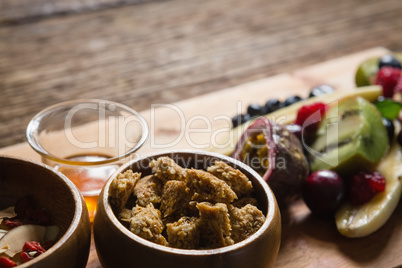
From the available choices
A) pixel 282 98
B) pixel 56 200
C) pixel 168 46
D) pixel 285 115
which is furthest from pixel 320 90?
pixel 56 200

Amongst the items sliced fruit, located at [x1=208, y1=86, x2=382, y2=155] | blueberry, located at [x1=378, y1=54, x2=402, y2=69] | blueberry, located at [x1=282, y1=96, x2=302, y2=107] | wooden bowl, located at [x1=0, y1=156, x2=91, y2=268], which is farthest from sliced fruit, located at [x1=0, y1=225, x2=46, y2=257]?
blueberry, located at [x1=378, y1=54, x2=402, y2=69]

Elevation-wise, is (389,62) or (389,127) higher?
(389,62)

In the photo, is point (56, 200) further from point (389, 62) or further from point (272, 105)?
point (389, 62)

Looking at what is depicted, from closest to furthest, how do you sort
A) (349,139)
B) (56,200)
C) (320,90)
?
(56,200), (349,139), (320,90)

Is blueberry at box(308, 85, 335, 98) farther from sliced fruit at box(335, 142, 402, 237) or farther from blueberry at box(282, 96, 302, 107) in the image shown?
sliced fruit at box(335, 142, 402, 237)

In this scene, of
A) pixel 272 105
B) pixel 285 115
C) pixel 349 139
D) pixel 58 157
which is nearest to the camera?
pixel 58 157

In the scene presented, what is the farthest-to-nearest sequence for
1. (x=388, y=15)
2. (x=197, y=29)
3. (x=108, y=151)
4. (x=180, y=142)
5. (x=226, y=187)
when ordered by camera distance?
1. (x=388, y=15)
2. (x=197, y=29)
3. (x=180, y=142)
4. (x=108, y=151)
5. (x=226, y=187)

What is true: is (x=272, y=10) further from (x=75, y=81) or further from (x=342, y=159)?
(x=342, y=159)

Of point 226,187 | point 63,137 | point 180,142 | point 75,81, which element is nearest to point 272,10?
point 75,81
